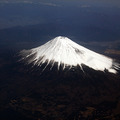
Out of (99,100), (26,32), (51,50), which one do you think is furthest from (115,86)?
(26,32)

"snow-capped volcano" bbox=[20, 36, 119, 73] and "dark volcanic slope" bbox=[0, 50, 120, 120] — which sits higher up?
"snow-capped volcano" bbox=[20, 36, 119, 73]

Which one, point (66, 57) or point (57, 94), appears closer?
point (57, 94)

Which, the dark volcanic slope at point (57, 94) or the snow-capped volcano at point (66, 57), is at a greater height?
the snow-capped volcano at point (66, 57)

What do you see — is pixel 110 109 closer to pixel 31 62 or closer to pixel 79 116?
pixel 79 116

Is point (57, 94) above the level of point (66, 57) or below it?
below

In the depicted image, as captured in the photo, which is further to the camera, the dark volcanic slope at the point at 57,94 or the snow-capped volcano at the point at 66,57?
the snow-capped volcano at the point at 66,57
